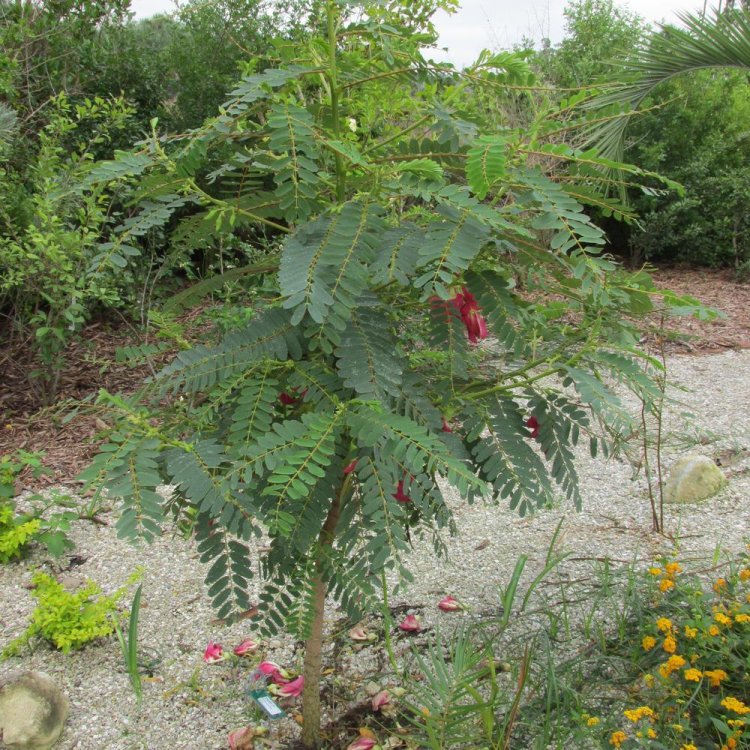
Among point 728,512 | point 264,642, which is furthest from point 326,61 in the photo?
point 728,512

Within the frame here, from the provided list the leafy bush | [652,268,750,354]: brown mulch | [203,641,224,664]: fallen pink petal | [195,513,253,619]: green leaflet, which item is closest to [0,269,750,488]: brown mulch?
[652,268,750,354]: brown mulch

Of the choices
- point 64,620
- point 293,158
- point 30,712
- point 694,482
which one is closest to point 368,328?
point 293,158

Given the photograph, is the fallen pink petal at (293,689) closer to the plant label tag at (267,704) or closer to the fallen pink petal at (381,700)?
the plant label tag at (267,704)

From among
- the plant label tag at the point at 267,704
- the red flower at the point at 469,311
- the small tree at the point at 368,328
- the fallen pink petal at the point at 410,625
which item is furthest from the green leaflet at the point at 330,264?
the fallen pink petal at the point at 410,625

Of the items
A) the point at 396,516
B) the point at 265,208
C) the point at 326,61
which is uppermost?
the point at 326,61

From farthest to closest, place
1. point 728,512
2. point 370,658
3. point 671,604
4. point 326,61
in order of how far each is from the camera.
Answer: point 728,512
point 370,658
point 671,604
point 326,61

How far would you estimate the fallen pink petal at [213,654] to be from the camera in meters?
2.39

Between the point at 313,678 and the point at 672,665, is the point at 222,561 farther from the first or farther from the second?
the point at 672,665

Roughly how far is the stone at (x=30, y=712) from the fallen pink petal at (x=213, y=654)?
0.43m

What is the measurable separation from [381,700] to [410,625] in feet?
1.21

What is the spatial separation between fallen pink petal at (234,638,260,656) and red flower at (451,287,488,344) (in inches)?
56.0

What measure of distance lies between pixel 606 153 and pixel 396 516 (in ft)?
17.4

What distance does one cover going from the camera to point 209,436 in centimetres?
160

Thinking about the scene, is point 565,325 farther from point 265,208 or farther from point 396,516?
point 265,208
